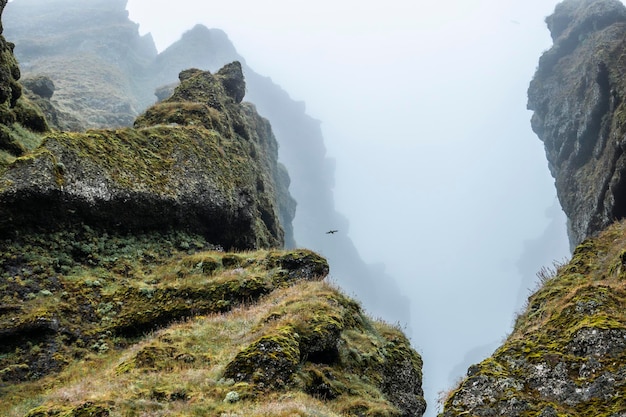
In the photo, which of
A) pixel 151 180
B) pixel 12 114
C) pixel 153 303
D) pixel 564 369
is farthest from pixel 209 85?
pixel 564 369

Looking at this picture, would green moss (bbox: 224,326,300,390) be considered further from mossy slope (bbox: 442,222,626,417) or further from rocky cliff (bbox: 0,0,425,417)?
mossy slope (bbox: 442,222,626,417)

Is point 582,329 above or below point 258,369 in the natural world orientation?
above

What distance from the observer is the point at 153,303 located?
20.7 m

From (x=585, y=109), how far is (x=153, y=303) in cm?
6656

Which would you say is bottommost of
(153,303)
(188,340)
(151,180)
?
(188,340)

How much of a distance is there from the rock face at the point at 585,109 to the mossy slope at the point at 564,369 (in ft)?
114

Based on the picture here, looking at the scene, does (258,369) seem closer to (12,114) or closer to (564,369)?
(564,369)

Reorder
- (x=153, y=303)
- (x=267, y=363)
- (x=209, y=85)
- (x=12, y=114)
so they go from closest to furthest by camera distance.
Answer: (x=267, y=363), (x=153, y=303), (x=12, y=114), (x=209, y=85)

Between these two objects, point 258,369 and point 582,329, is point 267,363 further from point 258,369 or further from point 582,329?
point 582,329

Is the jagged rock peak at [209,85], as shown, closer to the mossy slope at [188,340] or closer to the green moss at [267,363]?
the mossy slope at [188,340]

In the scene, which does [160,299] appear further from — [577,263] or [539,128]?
[539,128]

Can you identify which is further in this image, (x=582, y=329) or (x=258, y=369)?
(x=258, y=369)

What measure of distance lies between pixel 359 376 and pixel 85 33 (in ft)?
725

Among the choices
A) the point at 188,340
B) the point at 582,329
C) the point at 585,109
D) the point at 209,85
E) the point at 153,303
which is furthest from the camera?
the point at 585,109
